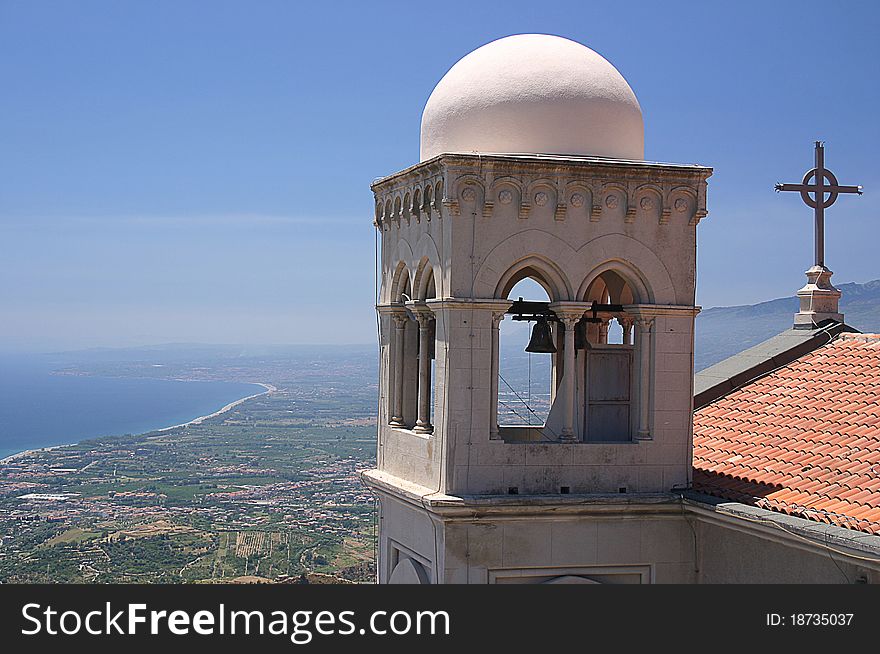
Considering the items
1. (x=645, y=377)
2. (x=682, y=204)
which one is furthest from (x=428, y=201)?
(x=645, y=377)

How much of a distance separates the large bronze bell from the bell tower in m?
0.96

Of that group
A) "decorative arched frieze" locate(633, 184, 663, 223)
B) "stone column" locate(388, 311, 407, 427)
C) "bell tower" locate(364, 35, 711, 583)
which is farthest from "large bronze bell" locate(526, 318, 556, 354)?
"decorative arched frieze" locate(633, 184, 663, 223)

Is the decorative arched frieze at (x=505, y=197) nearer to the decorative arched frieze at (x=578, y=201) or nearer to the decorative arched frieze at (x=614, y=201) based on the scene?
the decorative arched frieze at (x=578, y=201)

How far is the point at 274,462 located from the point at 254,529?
56504 mm

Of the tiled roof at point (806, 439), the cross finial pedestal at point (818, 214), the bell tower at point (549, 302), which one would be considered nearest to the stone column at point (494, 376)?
the bell tower at point (549, 302)

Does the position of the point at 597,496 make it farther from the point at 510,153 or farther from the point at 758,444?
the point at 510,153

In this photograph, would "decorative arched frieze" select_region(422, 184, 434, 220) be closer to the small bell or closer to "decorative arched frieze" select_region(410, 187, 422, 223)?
"decorative arched frieze" select_region(410, 187, 422, 223)

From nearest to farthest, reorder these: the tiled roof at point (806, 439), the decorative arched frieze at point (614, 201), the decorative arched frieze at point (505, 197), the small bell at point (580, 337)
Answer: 1. the tiled roof at point (806, 439)
2. the decorative arched frieze at point (505, 197)
3. the decorative arched frieze at point (614, 201)
4. the small bell at point (580, 337)

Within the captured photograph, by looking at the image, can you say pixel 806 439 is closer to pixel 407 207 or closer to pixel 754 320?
pixel 407 207

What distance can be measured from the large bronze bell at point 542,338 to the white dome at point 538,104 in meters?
2.49

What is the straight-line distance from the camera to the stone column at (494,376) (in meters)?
13.7

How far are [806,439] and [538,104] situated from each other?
501 centimetres

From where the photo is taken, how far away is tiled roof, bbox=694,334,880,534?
1265cm

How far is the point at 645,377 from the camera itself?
14180 mm
